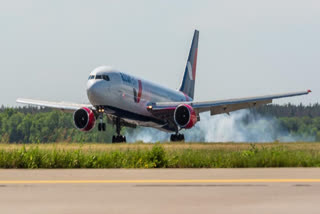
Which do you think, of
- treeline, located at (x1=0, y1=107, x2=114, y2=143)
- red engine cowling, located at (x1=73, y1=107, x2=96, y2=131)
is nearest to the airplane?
red engine cowling, located at (x1=73, y1=107, x2=96, y2=131)

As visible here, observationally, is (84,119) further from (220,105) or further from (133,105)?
(220,105)

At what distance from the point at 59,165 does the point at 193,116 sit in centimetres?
2626

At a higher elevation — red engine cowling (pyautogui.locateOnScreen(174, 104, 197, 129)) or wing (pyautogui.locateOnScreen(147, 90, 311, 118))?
wing (pyautogui.locateOnScreen(147, 90, 311, 118))

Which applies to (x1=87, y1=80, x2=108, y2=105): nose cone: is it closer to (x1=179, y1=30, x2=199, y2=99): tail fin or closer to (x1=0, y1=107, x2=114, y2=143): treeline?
(x1=0, y1=107, x2=114, y2=143): treeline

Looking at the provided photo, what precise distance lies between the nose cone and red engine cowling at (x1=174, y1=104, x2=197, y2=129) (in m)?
5.48

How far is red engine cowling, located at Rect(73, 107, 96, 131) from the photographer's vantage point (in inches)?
1636

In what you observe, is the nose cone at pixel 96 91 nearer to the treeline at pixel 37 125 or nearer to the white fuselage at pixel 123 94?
the white fuselage at pixel 123 94

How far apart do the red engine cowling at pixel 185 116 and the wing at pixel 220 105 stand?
299 centimetres

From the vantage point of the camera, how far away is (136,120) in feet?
143

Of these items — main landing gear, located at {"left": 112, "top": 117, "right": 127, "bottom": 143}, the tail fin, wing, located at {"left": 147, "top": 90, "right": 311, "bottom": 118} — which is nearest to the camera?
main landing gear, located at {"left": 112, "top": 117, "right": 127, "bottom": 143}
